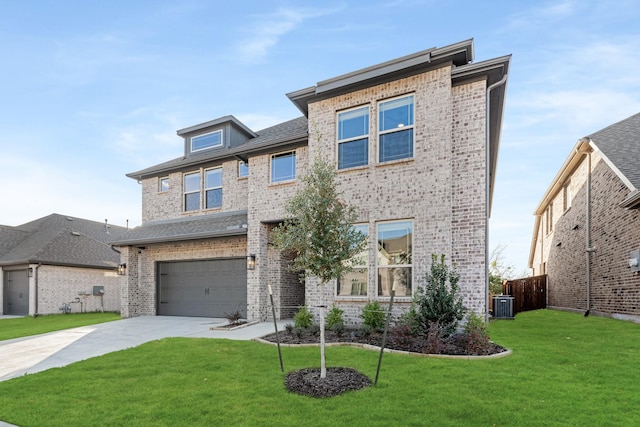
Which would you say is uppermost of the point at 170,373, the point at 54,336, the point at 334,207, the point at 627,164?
the point at 627,164

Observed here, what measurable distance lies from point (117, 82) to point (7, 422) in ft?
38.2

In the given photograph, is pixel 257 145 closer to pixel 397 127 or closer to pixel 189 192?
pixel 189 192

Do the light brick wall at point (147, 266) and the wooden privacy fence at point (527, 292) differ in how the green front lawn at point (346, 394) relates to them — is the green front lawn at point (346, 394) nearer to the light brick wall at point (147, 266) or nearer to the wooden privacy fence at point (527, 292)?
the light brick wall at point (147, 266)

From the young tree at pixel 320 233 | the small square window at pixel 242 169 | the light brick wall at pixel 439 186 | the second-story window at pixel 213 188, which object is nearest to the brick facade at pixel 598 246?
the light brick wall at pixel 439 186

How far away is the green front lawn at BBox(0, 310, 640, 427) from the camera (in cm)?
432

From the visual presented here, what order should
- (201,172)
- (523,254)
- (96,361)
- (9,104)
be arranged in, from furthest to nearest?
(523,254), (201,172), (9,104), (96,361)

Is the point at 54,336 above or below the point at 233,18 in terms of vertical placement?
below

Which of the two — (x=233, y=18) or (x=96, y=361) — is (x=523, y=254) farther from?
(x=96, y=361)

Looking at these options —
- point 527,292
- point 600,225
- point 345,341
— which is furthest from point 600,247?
point 345,341

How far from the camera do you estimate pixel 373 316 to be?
29.8 feet

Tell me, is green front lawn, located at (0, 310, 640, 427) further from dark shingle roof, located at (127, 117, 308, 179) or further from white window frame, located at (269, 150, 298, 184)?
dark shingle roof, located at (127, 117, 308, 179)

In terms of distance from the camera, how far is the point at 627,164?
1194 centimetres

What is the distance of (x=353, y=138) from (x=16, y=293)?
21.9 metres

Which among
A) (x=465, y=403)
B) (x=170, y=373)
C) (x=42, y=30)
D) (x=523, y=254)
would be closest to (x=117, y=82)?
(x=42, y=30)
